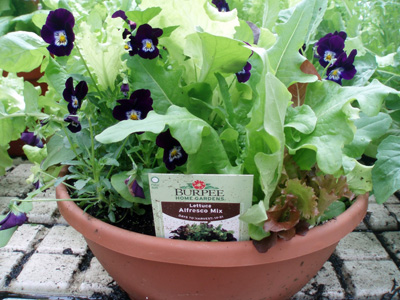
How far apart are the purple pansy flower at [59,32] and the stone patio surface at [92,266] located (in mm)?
722

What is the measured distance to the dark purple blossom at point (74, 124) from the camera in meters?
0.91

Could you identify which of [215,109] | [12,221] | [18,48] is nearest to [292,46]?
[215,109]

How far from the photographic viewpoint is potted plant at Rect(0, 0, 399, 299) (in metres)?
0.80

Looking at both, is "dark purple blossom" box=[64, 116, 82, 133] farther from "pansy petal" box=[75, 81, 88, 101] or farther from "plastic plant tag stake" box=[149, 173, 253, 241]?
"plastic plant tag stake" box=[149, 173, 253, 241]

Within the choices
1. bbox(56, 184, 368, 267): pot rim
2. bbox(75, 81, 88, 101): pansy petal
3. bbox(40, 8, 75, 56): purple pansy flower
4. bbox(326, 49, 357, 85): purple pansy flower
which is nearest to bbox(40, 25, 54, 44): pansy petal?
bbox(40, 8, 75, 56): purple pansy flower

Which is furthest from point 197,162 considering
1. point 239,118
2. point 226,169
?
point 239,118

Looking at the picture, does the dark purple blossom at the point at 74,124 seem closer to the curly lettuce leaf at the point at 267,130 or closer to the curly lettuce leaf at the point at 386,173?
the curly lettuce leaf at the point at 267,130

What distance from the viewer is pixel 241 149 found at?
925 millimetres

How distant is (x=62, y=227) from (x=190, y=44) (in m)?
0.99

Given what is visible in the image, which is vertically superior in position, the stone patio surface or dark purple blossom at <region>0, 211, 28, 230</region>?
dark purple blossom at <region>0, 211, 28, 230</region>

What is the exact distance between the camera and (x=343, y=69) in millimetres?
1028

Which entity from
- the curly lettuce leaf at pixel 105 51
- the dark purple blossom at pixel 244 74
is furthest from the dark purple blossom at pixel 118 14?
the dark purple blossom at pixel 244 74

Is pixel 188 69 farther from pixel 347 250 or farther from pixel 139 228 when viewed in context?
pixel 347 250

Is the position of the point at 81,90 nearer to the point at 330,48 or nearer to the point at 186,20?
the point at 186,20
